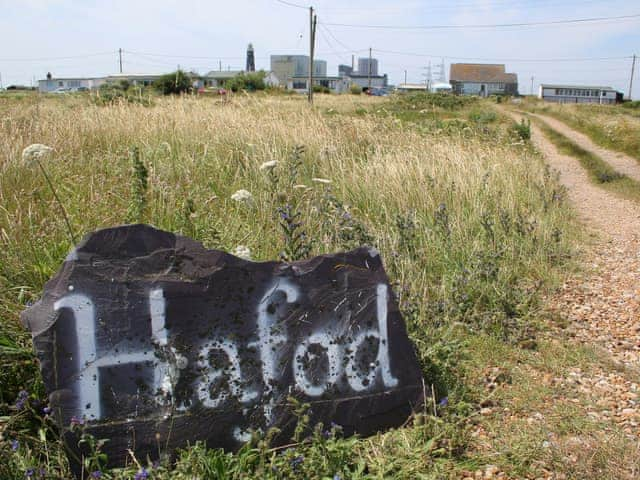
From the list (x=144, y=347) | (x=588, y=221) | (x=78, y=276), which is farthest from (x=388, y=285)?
(x=588, y=221)

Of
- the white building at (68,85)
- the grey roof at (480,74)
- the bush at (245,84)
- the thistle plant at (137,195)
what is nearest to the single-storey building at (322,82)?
the grey roof at (480,74)

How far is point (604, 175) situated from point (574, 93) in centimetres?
9329

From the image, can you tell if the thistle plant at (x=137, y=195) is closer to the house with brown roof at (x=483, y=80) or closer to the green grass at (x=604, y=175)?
the green grass at (x=604, y=175)

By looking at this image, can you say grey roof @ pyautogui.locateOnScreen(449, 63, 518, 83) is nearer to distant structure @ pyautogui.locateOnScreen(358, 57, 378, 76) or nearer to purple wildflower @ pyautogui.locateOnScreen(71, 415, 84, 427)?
distant structure @ pyautogui.locateOnScreen(358, 57, 378, 76)

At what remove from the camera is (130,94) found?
9.36 metres

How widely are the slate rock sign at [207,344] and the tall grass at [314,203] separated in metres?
0.31

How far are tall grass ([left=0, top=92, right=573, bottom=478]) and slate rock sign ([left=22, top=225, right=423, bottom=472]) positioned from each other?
31 cm

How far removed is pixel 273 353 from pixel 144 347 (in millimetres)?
534

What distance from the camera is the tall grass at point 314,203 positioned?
3.19 m

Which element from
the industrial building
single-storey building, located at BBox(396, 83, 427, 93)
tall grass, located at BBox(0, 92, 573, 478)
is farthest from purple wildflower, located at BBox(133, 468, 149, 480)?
the industrial building

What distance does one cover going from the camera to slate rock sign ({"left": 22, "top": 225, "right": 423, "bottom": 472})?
2223mm

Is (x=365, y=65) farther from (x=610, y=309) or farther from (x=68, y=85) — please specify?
(x=610, y=309)

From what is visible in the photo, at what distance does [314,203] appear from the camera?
486 centimetres

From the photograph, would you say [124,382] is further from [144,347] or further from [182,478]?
[182,478]
